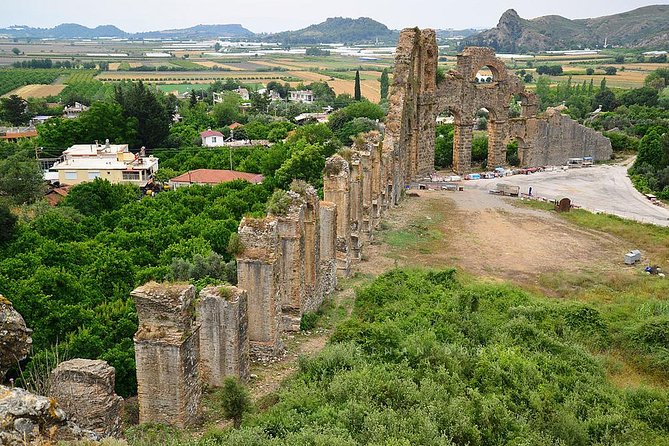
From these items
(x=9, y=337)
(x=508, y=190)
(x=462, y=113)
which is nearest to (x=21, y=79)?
(x=462, y=113)

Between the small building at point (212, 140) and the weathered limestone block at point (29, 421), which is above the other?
the weathered limestone block at point (29, 421)

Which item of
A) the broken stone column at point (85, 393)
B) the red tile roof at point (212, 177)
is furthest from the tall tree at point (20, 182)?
the broken stone column at point (85, 393)

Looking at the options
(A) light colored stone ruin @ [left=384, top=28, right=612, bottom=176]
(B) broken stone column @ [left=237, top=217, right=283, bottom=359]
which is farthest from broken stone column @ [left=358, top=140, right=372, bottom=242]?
(B) broken stone column @ [left=237, top=217, right=283, bottom=359]

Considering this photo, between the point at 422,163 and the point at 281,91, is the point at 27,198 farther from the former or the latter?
the point at 281,91

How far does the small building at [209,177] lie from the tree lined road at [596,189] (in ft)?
47.5

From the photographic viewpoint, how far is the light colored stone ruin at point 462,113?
121 feet

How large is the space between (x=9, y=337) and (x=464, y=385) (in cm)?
775

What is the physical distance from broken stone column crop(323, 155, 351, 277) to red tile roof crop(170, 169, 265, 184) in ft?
69.1

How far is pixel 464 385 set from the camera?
12094 mm

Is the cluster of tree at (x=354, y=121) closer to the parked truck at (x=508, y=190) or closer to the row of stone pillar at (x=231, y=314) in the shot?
the parked truck at (x=508, y=190)

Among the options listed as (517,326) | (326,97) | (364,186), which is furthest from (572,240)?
(326,97)

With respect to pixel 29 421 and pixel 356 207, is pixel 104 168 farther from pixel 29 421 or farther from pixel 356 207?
pixel 29 421

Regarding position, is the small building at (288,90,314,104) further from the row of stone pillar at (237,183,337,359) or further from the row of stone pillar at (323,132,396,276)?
the row of stone pillar at (237,183,337,359)

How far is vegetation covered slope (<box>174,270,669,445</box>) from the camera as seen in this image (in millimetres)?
10250
